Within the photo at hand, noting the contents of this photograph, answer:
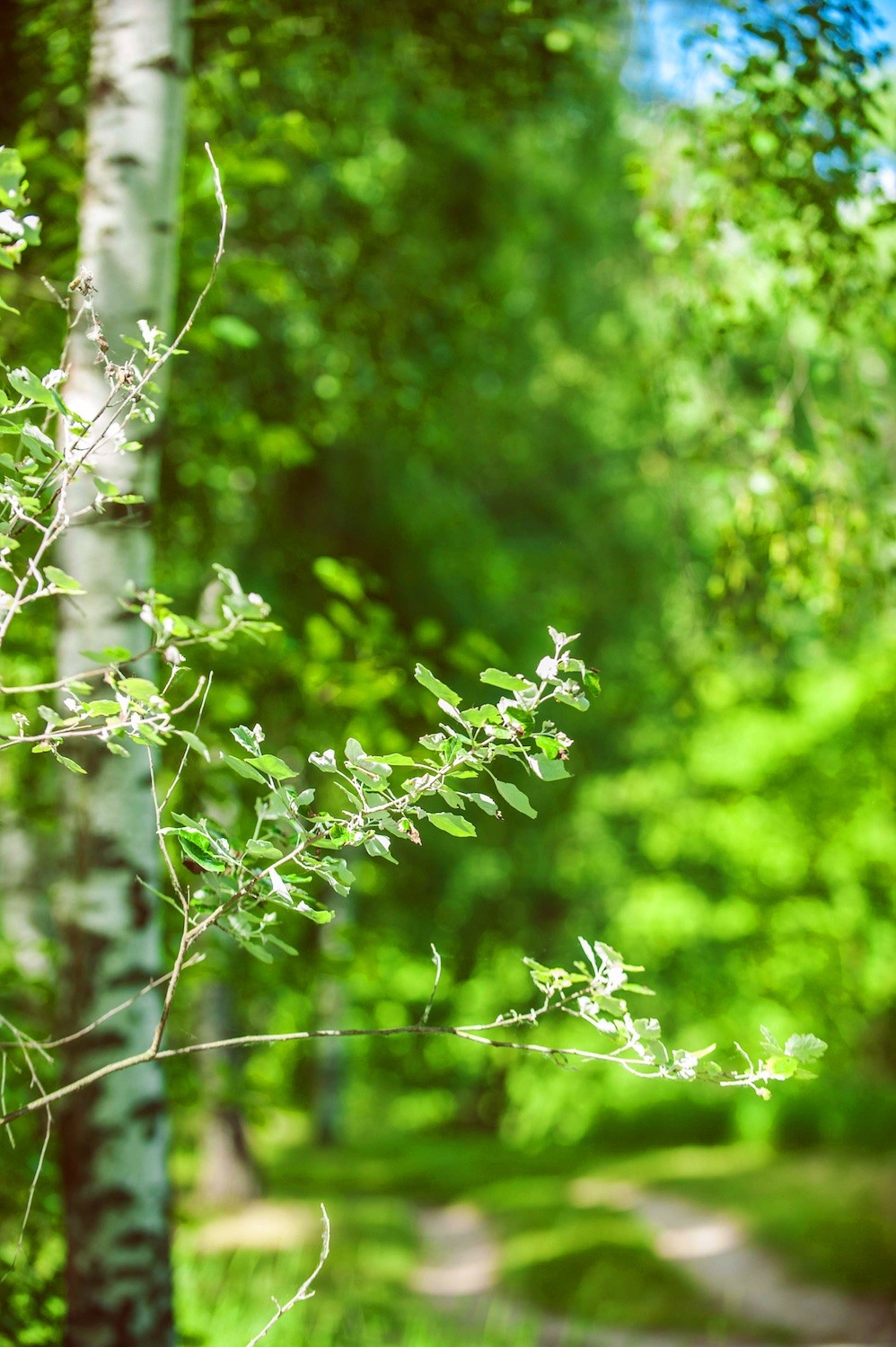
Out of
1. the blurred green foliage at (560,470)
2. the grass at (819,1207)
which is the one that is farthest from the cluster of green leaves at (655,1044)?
the grass at (819,1207)

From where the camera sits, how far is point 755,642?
3.30 meters

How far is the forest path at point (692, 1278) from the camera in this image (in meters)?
6.41

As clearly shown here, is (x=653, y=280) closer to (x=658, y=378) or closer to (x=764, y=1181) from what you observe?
(x=658, y=378)

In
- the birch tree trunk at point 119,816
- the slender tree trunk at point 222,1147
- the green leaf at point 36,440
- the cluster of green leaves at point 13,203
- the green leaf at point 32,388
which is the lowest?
the slender tree trunk at point 222,1147

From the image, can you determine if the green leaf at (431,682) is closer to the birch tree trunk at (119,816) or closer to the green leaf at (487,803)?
the green leaf at (487,803)

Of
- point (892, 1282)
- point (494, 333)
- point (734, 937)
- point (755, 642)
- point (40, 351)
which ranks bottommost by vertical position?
point (734, 937)

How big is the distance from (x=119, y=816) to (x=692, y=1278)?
731cm

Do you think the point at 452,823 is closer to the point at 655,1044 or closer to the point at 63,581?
the point at 655,1044

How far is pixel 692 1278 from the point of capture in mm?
7598

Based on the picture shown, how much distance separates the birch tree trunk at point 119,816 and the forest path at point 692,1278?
12.6ft

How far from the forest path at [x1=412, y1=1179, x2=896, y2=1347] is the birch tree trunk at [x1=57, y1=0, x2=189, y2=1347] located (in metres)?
3.85

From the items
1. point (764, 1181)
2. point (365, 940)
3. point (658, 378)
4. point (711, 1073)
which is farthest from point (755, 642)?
point (764, 1181)

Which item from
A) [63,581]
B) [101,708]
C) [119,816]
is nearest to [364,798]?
[101,708]

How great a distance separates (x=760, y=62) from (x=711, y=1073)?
2486 millimetres
